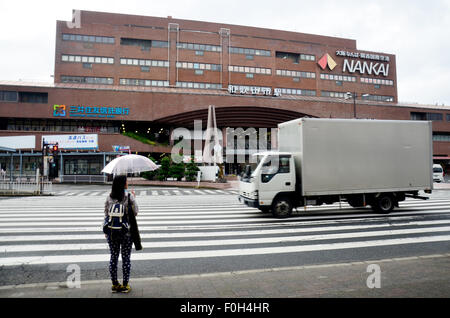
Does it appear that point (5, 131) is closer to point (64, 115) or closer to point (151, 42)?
point (64, 115)

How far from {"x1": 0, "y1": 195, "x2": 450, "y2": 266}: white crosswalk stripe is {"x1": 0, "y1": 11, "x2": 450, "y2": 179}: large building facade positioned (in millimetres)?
29677

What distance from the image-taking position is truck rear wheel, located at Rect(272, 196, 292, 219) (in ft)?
33.8

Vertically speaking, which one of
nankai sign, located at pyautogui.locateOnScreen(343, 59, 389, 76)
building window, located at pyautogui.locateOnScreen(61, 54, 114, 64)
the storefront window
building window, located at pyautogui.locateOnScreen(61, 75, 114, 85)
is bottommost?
the storefront window

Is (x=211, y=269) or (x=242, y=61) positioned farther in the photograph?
(x=242, y=61)

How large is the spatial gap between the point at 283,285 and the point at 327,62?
64016 mm

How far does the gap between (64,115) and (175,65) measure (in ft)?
66.9

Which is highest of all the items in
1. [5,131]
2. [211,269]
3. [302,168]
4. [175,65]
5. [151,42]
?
[151,42]

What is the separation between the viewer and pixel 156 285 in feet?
14.1

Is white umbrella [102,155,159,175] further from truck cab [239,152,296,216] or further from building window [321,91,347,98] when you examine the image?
building window [321,91,347,98]

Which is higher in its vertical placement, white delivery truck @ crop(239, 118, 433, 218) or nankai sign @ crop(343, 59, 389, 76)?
nankai sign @ crop(343, 59, 389, 76)

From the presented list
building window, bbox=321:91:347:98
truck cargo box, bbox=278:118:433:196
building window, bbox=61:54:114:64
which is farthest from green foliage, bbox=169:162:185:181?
building window, bbox=321:91:347:98

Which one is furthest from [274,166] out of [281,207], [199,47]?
[199,47]

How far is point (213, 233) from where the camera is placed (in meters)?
8.27
